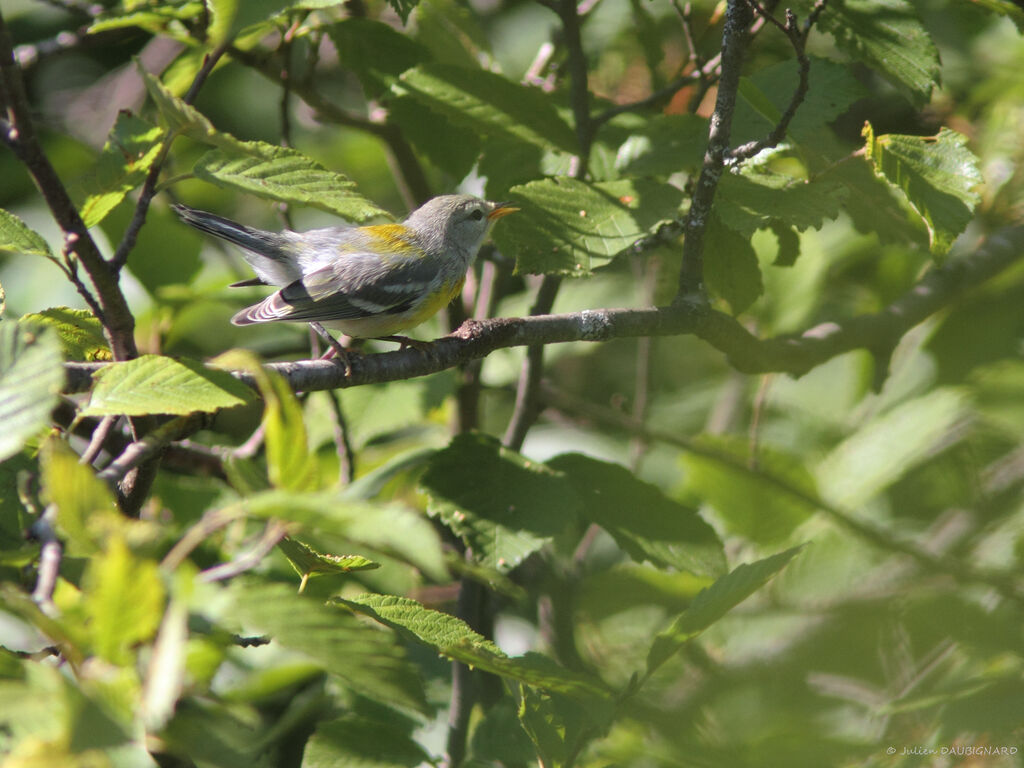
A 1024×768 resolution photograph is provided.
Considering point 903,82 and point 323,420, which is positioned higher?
point 903,82

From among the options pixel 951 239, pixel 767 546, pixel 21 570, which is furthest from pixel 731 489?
pixel 21 570

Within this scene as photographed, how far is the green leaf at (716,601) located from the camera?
1.24 meters

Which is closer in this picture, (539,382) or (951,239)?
(951,239)

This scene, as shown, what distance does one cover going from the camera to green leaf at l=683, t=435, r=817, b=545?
225 centimetres

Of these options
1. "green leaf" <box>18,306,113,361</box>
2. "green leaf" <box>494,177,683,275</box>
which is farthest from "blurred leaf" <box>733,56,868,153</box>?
"green leaf" <box>18,306,113,361</box>

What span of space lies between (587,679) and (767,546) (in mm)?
1065

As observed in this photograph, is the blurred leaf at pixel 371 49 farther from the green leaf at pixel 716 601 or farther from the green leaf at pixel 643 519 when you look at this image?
the green leaf at pixel 716 601

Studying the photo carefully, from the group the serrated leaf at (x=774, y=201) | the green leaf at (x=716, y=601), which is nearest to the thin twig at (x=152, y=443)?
the green leaf at (x=716, y=601)

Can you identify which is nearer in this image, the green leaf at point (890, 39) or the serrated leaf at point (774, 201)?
the serrated leaf at point (774, 201)

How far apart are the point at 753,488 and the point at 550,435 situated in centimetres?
127

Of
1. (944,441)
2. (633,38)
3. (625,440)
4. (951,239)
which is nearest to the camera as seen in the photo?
(951,239)

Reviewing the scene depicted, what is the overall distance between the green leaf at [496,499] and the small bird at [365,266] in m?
0.39

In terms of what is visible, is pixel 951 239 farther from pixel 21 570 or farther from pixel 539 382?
pixel 21 570

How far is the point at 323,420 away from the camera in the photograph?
2619 mm
